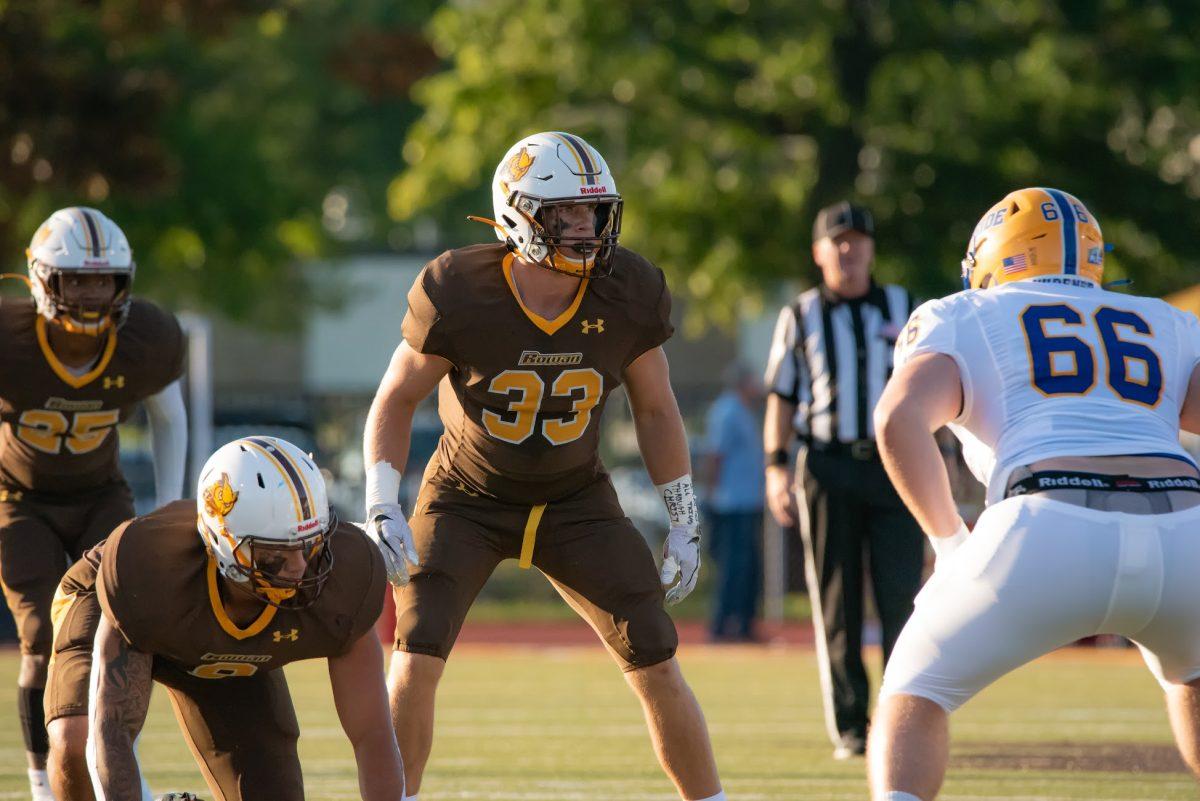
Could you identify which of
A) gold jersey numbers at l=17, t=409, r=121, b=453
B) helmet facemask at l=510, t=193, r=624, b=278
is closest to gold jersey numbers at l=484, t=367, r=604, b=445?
helmet facemask at l=510, t=193, r=624, b=278

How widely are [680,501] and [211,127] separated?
1582 centimetres

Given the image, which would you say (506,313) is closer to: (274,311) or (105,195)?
(105,195)

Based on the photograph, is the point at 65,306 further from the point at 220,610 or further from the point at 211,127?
the point at 211,127

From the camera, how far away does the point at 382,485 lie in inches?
190

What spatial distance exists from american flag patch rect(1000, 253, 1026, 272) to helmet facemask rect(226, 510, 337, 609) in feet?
5.05

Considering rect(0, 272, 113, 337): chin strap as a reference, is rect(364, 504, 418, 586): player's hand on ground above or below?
→ below

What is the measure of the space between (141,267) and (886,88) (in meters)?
9.36

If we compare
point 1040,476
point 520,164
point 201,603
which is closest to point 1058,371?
point 1040,476

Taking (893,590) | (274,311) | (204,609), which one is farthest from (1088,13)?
(274,311)

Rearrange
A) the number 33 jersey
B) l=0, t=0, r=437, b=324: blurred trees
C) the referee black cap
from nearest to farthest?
the number 33 jersey → the referee black cap → l=0, t=0, r=437, b=324: blurred trees

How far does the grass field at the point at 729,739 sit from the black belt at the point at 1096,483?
2.35m

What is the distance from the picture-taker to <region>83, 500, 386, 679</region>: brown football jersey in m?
4.06

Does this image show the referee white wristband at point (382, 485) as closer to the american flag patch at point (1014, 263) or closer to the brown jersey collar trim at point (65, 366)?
the brown jersey collar trim at point (65, 366)

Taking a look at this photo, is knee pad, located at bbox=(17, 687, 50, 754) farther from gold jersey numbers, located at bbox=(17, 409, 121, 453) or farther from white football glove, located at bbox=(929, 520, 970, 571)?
white football glove, located at bbox=(929, 520, 970, 571)
